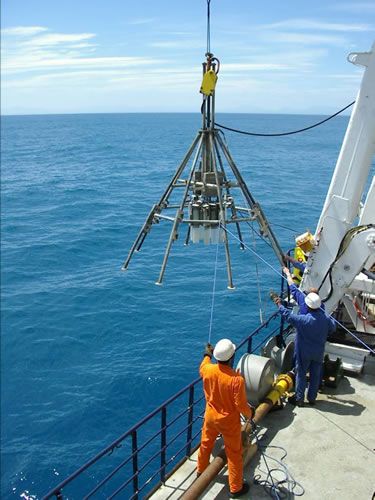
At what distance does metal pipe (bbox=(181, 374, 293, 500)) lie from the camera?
5197 millimetres

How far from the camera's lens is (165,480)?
5.75 m

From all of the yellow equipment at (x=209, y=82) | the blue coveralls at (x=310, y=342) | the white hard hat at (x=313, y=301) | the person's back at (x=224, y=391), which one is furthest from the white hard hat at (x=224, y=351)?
the yellow equipment at (x=209, y=82)

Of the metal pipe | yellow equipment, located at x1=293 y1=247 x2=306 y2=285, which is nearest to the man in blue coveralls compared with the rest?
the metal pipe

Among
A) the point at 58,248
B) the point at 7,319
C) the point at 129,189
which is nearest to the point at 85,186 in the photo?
the point at 129,189

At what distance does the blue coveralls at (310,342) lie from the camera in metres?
6.70

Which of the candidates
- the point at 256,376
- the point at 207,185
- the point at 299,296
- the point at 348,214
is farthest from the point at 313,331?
the point at 207,185

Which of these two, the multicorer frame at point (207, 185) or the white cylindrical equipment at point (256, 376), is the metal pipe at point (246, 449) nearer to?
the white cylindrical equipment at point (256, 376)

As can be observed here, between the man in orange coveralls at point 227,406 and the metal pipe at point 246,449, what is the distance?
0.73ft

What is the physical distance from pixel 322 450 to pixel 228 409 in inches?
71.8

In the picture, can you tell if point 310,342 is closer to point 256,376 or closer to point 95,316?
point 256,376

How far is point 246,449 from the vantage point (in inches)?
232

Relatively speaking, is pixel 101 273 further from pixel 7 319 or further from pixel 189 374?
pixel 189 374

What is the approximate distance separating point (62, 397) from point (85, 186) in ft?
115

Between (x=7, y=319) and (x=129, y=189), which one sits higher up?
(x=129, y=189)
